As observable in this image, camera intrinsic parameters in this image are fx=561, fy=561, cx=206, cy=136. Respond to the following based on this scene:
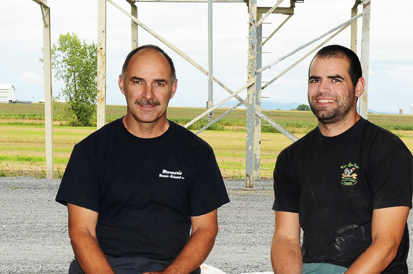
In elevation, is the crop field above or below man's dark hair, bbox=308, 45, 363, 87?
below

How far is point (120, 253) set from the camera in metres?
3.03

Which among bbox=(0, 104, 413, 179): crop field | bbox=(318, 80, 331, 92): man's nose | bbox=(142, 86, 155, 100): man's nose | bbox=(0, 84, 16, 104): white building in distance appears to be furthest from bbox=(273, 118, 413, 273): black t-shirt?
bbox=(0, 84, 16, 104): white building in distance

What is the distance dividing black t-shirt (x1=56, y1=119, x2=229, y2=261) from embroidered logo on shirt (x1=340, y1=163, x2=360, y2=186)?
0.69m

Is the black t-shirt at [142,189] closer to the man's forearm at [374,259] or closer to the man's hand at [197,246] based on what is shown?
the man's hand at [197,246]

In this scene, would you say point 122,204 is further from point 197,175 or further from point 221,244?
point 221,244

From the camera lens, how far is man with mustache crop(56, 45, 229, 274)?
9.88 feet

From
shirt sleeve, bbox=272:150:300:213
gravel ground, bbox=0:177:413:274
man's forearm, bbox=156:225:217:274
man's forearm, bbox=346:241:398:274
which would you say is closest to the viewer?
man's forearm, bbox=346:241:398:274

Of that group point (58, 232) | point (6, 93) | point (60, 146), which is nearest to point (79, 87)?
point (60, 146)

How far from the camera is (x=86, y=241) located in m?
2.95

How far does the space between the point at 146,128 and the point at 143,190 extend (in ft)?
1.20

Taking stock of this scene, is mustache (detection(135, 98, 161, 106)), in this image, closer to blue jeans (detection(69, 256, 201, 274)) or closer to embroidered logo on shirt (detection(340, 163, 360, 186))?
blue jeans (detection(69, 256, 201, 274))

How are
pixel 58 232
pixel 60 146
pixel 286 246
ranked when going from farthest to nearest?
pixel 60 146, pixel 58 232, pixel 286 246

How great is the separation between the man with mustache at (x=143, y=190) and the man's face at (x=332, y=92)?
68cm

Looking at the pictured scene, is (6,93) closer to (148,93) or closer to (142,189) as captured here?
(148,93)
